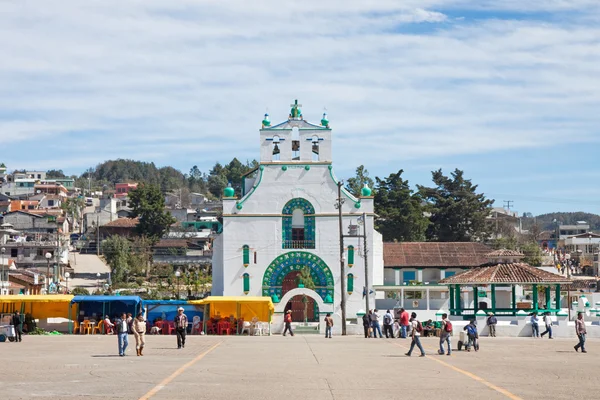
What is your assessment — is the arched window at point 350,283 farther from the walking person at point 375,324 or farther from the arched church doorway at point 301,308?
the walking person at point 375,324

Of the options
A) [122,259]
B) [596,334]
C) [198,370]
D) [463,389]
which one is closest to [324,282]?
[596,334]

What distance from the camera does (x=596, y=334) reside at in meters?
45.8

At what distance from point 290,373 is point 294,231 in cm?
4177

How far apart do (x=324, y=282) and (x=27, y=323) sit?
2273cm

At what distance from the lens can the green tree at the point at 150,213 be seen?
4176 inches

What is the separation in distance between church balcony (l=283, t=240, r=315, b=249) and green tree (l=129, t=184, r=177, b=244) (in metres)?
43.8

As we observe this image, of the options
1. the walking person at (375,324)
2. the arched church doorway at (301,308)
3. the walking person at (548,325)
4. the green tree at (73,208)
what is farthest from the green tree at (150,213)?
the walking person at (548,325)

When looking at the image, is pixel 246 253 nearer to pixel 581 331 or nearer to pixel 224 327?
pixel 224 327

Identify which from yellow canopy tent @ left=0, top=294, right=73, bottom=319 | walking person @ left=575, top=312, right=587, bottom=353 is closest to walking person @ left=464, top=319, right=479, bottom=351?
walking person @ left=575, top=312, right=587, bottom=353

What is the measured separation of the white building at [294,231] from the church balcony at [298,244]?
0.21ft

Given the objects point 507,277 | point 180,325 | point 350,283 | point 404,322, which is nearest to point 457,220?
point 350,283

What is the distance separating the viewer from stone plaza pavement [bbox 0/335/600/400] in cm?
1859

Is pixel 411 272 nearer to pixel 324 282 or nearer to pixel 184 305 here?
pixel 324 282

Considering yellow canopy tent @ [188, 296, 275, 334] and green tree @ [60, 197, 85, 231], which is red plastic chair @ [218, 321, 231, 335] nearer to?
yellow canopy tent @ [188, 296, 275, 334]
